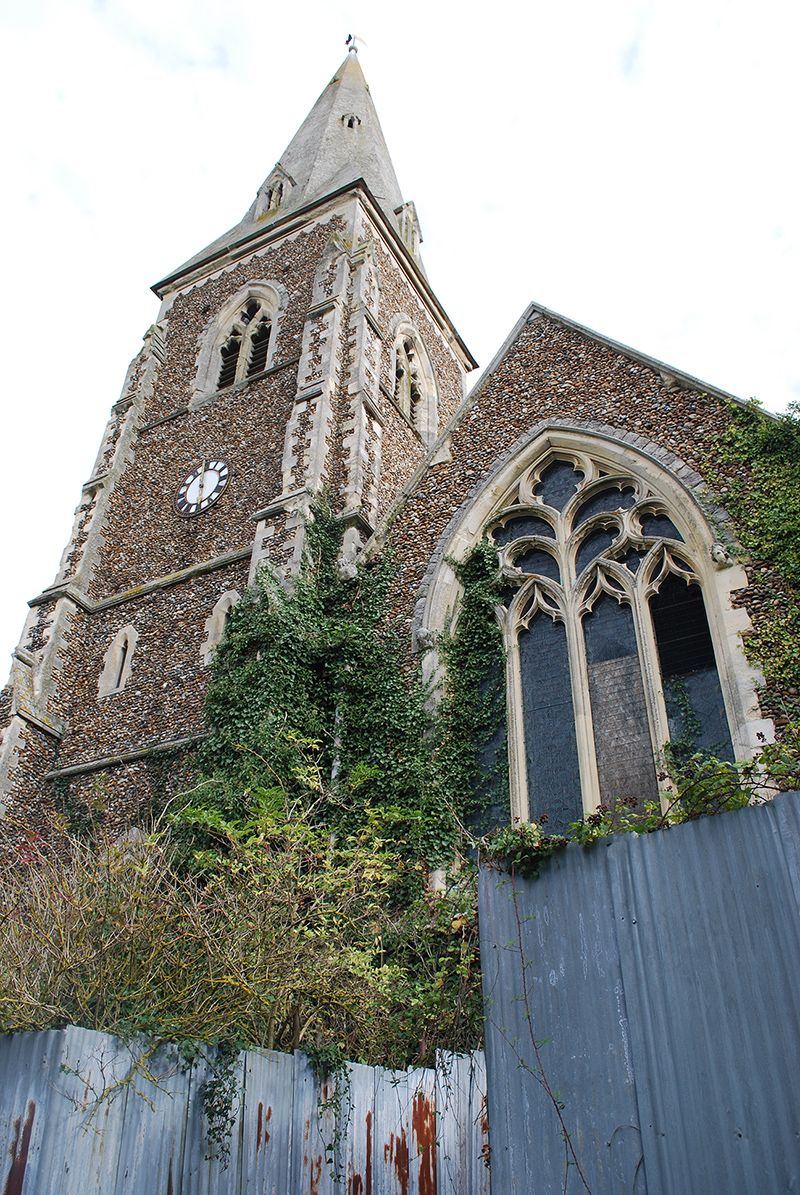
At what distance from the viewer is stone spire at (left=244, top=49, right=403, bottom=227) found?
21531 millimetres

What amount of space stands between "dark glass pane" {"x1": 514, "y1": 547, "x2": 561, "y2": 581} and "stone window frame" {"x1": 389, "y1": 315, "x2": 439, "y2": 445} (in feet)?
25.6

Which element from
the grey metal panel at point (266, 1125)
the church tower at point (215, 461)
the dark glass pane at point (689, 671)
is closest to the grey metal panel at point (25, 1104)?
the grey metal panel at point (266, 1125)

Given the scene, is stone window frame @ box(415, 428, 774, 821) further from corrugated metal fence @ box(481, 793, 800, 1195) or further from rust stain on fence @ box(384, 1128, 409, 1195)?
corrugated metal fence @ box(481, 793, 800, 1195)

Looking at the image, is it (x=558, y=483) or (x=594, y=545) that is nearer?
(x=594, y=545)

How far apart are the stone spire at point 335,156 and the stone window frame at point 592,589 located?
10914 millimetres

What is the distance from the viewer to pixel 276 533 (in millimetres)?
12430

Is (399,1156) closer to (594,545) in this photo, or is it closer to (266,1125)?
(266,1125)

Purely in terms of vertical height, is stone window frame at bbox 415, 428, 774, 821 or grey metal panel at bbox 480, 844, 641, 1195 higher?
→ stone window frame at bbox 415, 428, 774, 821

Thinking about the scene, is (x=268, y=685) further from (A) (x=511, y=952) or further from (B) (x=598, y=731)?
(A) (x=511, y=952)

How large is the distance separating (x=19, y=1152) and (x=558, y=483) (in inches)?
343

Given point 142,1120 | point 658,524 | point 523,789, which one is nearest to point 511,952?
point 142,1120

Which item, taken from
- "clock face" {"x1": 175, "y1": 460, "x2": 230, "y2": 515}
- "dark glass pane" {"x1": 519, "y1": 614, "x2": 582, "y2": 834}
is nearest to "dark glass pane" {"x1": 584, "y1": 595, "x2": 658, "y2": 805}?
"dark glass pane" {"x1": 519, "y1": 614, "x2": 582, "y2": 834}

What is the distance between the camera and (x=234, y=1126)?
18.2ft

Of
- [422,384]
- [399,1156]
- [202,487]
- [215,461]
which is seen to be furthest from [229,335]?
[399,1156]
